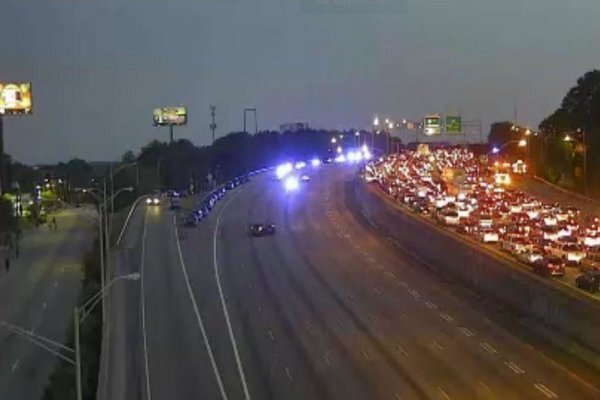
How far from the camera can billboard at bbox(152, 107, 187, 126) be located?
624ft

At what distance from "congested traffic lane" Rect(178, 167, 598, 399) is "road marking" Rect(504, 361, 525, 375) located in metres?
0.05

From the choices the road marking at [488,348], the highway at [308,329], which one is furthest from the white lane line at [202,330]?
the road marking at [488,348]

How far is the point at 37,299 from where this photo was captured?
8425 centimetres

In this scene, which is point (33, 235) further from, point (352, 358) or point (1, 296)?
point (352, 358)

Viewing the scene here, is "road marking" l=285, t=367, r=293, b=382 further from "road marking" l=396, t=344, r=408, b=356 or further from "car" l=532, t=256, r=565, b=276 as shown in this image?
"car" l=532, t=256, r=565, b=276

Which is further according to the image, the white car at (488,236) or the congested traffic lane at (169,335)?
the white car at (488,236)

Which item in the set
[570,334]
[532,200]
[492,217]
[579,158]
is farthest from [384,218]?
[570,334]

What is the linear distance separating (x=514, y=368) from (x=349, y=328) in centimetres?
1229

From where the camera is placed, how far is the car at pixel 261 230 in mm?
96375

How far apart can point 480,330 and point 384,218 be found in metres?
47.3

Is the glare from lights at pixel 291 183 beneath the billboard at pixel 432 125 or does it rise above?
beneath

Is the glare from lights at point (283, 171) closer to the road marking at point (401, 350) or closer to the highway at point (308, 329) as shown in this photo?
the highway at point (308, 329)

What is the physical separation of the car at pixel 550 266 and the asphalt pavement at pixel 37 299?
25.4 m

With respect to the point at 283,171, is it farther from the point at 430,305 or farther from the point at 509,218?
the point at 430,305
